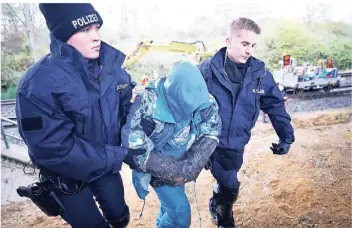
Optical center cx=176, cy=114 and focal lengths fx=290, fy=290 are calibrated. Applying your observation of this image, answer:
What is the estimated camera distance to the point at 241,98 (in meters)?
1.71

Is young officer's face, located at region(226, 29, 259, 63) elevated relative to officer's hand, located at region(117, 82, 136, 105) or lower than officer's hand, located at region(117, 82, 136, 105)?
elevated

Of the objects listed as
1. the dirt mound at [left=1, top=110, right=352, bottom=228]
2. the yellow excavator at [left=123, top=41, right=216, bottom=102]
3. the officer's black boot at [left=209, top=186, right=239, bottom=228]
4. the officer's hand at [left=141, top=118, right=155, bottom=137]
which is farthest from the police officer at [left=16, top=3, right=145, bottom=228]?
the yellow excavator at [left=123, top=41, right=216, bottom=102]

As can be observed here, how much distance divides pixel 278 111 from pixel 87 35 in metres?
1.23

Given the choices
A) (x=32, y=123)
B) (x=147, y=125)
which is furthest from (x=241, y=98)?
(x=32, y=123)

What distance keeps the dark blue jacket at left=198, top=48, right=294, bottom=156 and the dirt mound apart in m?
0.75

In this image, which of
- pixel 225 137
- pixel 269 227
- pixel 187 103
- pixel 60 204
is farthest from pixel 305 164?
pixel 60 204

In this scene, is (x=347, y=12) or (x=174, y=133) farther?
(x=347, y=12)

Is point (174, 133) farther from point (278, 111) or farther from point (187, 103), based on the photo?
point (278, 111)

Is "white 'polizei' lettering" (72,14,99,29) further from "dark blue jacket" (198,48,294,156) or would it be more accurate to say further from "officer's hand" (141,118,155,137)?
"dark blue jacket" (198,48,294,156)

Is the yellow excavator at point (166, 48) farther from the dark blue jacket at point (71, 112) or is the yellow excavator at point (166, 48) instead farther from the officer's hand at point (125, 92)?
the dark blue jacket at point (71, 112)

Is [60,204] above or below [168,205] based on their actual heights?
above

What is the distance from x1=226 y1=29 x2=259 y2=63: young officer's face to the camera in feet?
5.29

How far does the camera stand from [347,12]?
2045 millimetres

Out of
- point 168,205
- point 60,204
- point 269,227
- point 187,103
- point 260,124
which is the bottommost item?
point 260,124
